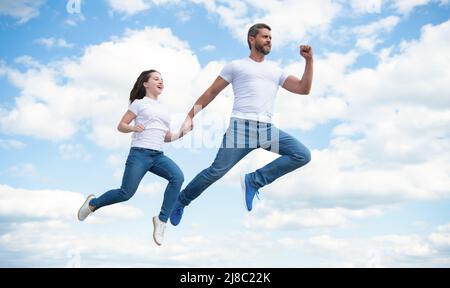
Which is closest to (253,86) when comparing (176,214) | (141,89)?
(141,89)

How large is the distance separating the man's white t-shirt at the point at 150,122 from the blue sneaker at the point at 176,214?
0.99 m

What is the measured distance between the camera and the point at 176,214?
898cm

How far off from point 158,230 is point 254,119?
98.2 inches

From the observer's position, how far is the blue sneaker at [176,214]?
893cm

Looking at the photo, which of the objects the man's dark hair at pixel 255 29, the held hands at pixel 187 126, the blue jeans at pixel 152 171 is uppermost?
the man's dark hair at pixel 255 29

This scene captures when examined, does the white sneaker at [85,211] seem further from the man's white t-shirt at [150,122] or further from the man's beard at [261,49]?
the man's beard at [261,49]

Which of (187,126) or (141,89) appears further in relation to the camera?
(141,89)

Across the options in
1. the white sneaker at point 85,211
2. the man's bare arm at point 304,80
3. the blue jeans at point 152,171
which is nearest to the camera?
the man's bare arm at point 304,80

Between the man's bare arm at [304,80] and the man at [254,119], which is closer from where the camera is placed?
the man at [254,119]

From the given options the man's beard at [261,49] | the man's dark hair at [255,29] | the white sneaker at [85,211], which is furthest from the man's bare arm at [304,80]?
the white sneaker at [85,211]

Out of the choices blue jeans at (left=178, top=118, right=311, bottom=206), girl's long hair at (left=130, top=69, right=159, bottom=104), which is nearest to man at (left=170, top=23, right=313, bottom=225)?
blue jeans at (left=178, top=118, right=311, bottom=206)

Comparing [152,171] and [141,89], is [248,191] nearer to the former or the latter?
[152,171]

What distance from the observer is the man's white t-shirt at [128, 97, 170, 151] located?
345 inches
